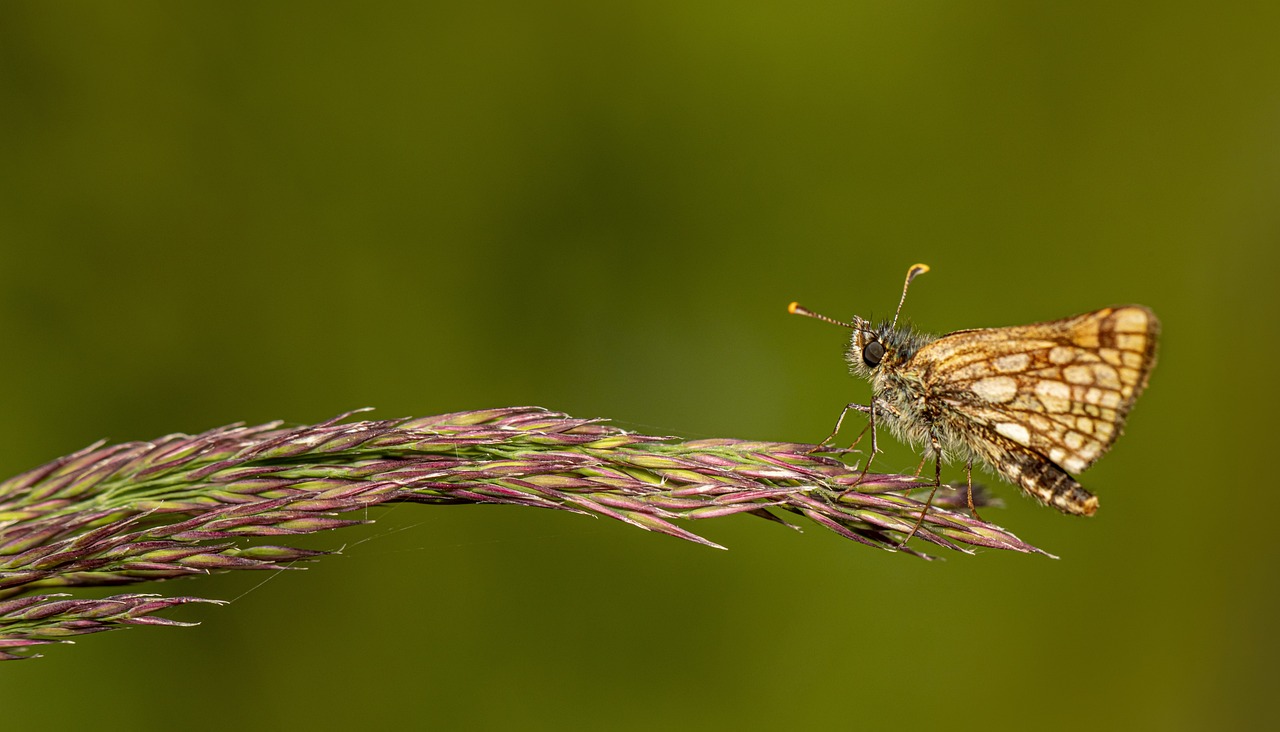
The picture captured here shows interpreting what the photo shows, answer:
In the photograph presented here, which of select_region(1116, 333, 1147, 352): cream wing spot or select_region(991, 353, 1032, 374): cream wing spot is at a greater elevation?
select_region(1116, 333, 1147, 352): cream wing spot

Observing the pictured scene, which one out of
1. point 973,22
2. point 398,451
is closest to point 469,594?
point 398,451

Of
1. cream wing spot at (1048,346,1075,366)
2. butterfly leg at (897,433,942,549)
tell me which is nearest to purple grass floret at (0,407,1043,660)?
butterfly leg at (897,433,942,549)

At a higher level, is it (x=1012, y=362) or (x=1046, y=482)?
(x=1012, y=362)

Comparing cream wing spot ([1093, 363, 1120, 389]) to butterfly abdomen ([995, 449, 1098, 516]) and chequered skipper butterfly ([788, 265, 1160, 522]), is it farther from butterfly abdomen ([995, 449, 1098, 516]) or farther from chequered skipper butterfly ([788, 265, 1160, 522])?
butterfly abdomen ([995, 449, 1098, 516])

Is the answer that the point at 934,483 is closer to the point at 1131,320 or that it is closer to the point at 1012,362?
the point at 1012,362

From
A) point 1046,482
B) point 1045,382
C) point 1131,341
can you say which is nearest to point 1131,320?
point 1131,341

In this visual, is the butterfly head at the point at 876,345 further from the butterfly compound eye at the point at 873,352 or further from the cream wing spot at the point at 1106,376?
the cream wing spot at the point at 1106,376

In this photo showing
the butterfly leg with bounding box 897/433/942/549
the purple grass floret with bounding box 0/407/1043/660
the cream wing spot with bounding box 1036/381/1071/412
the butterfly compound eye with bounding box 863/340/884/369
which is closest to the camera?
the purple grass floret with bounding box 0/407/1043/660

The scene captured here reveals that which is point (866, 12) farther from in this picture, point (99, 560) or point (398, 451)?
point (99, 560)
